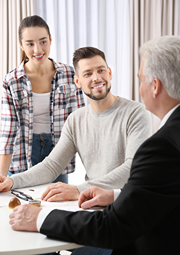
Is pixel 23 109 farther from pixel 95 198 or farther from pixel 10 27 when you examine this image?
pixel 10 27

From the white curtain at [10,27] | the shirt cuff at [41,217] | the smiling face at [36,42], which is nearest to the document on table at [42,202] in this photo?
the shirt cuff at [41,217]

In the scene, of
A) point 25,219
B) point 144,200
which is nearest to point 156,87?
point 144,200

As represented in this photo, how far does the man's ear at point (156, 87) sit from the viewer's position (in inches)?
35.8

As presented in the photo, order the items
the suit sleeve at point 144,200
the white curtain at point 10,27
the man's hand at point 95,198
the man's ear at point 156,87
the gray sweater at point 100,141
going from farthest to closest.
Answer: the white curtain at point 10,27 < the gray sweater at point 100,141 < the man's hand at point 95,198 < the man's ear at point 156,87 < the suit sleeve at point 144,200

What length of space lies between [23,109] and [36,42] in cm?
51

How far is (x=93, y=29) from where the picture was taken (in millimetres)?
3895

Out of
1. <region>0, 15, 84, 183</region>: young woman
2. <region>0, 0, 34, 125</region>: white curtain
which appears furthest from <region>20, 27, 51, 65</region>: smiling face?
<region>0, 0, 34, 125</region>: white curtain

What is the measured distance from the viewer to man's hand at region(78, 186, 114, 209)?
3.79 feet

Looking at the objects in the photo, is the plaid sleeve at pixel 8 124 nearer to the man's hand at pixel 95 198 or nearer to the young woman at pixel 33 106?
the young woman at pixel 33 106

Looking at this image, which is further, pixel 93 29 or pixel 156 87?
pixel 93 29

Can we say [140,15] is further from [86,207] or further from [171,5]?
[86,207]

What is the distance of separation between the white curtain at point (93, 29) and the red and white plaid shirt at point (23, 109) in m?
1.73

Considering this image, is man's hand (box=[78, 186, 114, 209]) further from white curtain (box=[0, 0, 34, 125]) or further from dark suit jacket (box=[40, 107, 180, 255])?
white curtain (box=[0, 0, 34, 125])

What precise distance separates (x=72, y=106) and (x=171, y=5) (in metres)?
2.55
